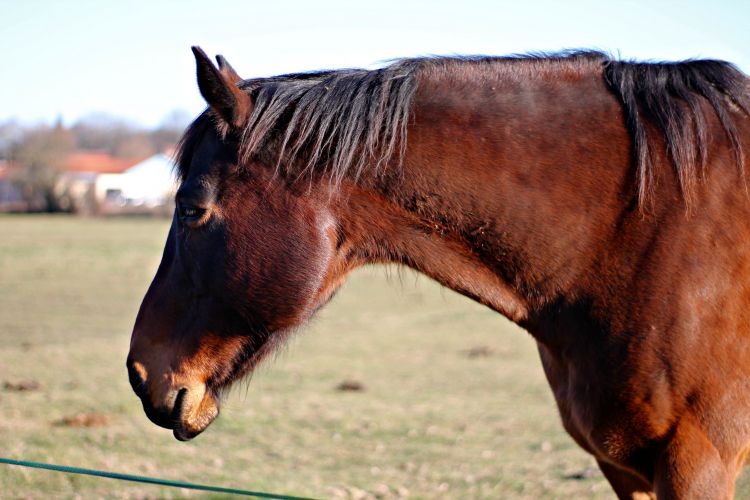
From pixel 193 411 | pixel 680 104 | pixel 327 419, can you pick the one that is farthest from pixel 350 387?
pixel 680 104

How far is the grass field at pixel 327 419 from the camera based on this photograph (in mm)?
5625

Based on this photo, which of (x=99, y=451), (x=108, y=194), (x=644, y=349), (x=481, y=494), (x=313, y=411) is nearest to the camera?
(x=644, y=349)

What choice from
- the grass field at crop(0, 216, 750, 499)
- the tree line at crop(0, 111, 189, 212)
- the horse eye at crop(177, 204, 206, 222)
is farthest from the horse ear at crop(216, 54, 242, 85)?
the tree line at crop(0, 111, 189, 212)

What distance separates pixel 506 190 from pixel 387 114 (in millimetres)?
468

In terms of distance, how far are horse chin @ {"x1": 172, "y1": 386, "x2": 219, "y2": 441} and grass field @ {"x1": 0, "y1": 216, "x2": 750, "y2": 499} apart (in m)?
0.23

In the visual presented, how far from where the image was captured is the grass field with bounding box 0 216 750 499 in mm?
5625

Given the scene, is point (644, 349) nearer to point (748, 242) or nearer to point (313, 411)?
point (748, 242)

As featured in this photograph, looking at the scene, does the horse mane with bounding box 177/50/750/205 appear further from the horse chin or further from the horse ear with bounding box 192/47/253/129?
the horse chin

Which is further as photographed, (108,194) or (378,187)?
(108,194)

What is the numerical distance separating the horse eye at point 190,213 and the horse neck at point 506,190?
19.4 inches

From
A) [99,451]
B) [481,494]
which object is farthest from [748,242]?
[99,451]

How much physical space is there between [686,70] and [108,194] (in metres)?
91.0

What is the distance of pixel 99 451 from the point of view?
20.0 ft

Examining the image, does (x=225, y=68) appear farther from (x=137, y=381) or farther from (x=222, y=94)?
(x=137, y=381)
